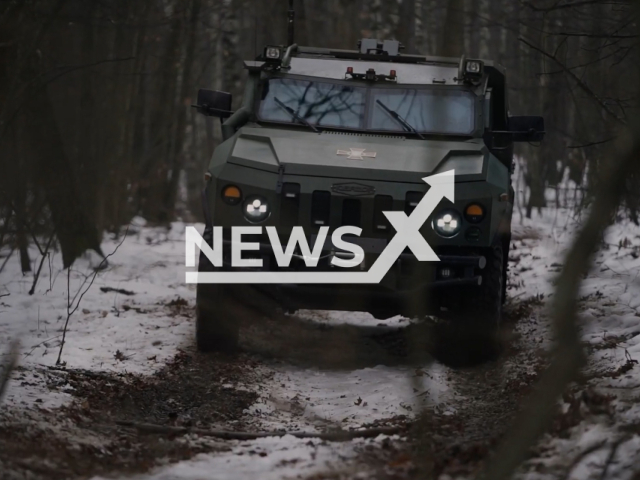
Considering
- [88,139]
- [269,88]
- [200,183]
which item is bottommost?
[200,183]

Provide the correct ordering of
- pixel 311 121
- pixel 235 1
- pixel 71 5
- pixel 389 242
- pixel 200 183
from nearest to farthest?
pixel 389 242, pixel 311 121, pixel 71 5, pixel 235 1, pixel 200 183

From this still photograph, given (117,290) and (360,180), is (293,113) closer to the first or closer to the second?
(360,180)

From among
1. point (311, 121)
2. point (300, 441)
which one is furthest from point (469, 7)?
point (300, 441)

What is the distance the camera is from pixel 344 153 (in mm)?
6840

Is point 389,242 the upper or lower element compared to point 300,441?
upper

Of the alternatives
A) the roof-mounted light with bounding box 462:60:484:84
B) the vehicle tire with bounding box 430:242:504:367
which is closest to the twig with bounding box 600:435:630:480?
the vehicle tire with bounding box 430:242:504:367

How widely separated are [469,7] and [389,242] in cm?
280

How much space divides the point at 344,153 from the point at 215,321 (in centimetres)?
154

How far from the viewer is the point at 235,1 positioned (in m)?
16.6

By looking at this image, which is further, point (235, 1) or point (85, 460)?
point (235, 1)

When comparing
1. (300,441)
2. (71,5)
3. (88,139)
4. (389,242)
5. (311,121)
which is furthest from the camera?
(88,139)

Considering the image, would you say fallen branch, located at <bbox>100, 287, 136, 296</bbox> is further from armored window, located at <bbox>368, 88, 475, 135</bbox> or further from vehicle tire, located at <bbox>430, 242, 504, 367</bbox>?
vehicle tire, located at <bbox>430, 242, 504, 367</bbox>

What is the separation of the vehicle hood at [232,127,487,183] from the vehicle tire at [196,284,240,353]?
952 millimetres

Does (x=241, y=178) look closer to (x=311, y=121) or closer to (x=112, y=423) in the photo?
(x=311, y=121)
